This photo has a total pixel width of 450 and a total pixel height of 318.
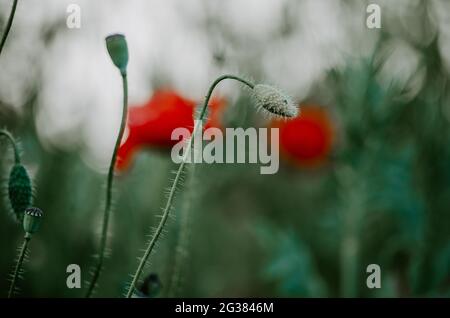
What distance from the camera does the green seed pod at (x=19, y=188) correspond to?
95cm

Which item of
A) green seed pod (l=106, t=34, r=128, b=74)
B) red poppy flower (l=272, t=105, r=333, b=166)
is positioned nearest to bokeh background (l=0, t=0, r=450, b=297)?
red poppy flower (l=272, t=105, r=333, b=166)

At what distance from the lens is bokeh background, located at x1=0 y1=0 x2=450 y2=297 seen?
194cm

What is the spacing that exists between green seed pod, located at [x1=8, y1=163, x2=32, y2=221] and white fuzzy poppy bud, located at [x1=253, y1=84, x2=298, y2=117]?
337mm

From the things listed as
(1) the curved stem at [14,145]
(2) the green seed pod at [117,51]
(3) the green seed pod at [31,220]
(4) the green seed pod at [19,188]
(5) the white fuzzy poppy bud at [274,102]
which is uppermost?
(2) the green seed pod at [117,51]

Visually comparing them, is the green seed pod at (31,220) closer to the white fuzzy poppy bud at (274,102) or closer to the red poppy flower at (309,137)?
the white fuzzy poppy bud at (274,102)

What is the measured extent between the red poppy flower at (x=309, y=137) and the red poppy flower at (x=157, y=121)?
0.60 meters

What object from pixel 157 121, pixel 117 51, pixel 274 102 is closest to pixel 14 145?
pixel 117 51

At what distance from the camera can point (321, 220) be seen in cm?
270

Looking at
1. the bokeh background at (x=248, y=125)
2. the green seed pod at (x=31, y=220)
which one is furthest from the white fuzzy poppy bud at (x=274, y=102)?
the bokeh background at (x=248, y=125)

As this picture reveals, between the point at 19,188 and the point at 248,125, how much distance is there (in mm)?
1467

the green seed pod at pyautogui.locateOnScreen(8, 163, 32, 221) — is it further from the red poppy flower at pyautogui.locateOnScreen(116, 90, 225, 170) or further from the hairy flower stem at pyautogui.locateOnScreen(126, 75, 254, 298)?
the red poppy flower at pyautogui.locateOnScreen(116, 90, 225, 170)

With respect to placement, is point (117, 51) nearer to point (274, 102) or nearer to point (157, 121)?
point (274, 102)
